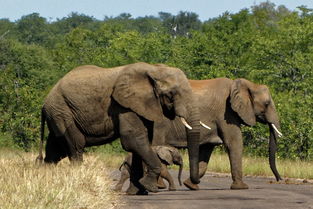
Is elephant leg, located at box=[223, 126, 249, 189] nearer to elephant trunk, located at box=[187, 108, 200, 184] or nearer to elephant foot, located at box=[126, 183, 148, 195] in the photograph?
elephant trunk, located at box=[187, 108, 200, 184]

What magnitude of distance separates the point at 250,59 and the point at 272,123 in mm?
25559

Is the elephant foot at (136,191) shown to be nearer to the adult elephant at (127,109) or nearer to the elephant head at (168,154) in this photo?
the adult elephant at (127,109)

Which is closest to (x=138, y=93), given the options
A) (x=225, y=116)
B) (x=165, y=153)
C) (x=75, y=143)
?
(x=75, y=143)

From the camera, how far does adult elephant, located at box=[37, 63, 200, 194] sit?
18.6 meters

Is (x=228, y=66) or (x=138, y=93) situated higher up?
(x=138, y=93)

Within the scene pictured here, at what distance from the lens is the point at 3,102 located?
4294 cm

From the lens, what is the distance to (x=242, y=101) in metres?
23.5

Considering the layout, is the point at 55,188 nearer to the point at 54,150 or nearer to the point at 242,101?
the point at 54,150

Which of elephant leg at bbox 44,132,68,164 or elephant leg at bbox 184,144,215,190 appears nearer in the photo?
elephant leg at bbox 44,132,68,164

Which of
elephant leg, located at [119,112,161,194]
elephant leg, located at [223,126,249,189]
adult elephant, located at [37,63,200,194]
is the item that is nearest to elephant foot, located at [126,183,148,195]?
adult elephant, located at [37,63,200,194]

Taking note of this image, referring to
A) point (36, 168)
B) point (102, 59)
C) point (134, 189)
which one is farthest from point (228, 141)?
point (102, 59)

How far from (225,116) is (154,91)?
4.87 meters

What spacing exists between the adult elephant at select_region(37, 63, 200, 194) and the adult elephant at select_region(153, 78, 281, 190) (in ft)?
12.4

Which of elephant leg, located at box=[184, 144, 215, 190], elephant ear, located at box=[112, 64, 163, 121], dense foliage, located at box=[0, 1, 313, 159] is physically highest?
elephant ear, located at box=[112, 64, 163, 121]
